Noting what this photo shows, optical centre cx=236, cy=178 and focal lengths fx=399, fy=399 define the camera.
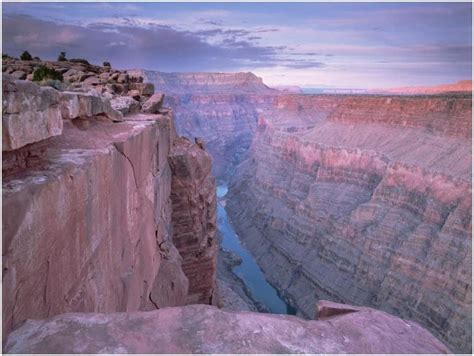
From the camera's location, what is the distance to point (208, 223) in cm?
1266

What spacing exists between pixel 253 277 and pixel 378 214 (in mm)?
9787

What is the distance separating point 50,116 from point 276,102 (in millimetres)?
53980

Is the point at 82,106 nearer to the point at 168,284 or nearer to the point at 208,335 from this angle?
the point at 208,335

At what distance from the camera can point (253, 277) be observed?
94.3 feet

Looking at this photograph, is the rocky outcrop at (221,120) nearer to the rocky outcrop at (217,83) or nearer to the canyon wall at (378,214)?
the rocky outcrop at (217,83)

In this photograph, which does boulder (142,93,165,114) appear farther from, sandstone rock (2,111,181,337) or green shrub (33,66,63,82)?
sandstone rock (2,111,181,337)

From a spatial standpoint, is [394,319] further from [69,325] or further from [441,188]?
[441,188]

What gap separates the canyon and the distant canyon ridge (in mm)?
110

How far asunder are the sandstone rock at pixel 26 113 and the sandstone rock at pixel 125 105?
4.04 m

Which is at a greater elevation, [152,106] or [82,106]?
[82,106]

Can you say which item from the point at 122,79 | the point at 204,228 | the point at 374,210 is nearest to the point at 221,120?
the point at 374,210

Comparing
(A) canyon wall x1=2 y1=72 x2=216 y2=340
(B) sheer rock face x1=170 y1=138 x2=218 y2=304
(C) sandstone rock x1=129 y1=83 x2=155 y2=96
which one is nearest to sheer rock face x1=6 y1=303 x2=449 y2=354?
(A) canyon wall x1=2 y1=72 x2=216 y2=340

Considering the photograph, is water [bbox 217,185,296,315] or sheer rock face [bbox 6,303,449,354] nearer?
sheer rock face [bbox 6,303,449,354]

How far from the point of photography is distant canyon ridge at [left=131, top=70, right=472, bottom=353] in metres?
19.9
